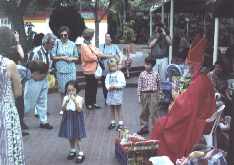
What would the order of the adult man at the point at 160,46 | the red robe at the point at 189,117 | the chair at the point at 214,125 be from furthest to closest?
the adult man at the point at 160,46 < the red robe at the point at 189,117 < the chair at the point at 214,125

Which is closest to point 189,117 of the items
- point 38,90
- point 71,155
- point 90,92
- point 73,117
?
point 73,117

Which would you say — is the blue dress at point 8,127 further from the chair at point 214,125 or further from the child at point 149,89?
the child at point 149,89

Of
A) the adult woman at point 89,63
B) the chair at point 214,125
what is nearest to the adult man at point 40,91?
the adult woman at point 89,63

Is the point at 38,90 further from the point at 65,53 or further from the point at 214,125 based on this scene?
the point at 214,125

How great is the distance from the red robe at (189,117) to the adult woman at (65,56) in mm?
4803

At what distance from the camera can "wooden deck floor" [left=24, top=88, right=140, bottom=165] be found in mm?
8695

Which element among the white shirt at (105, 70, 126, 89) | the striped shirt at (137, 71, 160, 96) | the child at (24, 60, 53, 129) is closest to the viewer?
the striped shirt at (137, 71, 160, 96)

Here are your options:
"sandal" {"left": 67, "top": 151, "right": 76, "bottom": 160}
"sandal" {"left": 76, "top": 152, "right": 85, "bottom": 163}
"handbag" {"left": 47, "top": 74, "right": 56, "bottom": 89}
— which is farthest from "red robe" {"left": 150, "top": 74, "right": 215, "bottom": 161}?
"handbag" {"left": 47, "top": 74, "right": 56, "bottom": 89}

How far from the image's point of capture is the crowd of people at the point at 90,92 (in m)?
6.01

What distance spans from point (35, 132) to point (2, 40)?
4.36m

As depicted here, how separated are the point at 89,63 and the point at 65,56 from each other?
3.30ft

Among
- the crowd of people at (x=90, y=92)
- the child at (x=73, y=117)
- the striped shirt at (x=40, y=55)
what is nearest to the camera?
the crowd of people at (x=90, y=92)

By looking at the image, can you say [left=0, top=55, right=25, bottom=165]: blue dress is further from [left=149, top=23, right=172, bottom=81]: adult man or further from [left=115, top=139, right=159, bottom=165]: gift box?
[left=149, top=23, right=172, bottom=81]: adult man

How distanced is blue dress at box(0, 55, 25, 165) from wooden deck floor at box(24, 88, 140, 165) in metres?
2.53
